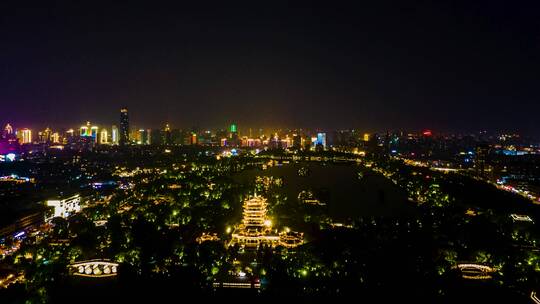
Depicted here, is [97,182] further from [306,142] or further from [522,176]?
[306,142]

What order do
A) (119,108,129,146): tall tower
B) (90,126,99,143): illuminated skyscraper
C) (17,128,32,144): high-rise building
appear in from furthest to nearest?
(90,126,99,143): illuminated skyscraper, (119,108,129,146): tall tower, (17,128,32,144): high-rise building

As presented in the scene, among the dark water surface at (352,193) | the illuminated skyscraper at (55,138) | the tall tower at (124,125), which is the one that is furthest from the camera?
the illuminated skyscraper at (55,138)

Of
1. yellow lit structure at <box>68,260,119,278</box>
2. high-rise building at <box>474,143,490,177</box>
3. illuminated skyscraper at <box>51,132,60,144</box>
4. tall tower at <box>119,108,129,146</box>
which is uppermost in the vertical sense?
tall tower at <box>119,108,129,146</box>

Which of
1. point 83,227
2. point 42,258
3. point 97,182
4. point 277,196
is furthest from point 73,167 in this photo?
point 42,258

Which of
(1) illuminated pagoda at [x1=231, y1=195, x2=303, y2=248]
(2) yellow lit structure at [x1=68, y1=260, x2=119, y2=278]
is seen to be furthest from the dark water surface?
(2) yellow lit structure at [x1=68, y1=260, x2=119, y2=278]

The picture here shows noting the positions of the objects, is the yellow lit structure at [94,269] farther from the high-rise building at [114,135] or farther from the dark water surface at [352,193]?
the high-rise building at [114,135]

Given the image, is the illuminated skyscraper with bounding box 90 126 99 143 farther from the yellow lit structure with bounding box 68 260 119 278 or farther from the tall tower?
the yellow lit structure with bounding box 68 260 119 278

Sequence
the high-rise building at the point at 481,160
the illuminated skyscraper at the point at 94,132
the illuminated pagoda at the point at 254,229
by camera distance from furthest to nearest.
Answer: the illuminated skyscraper at the point at 94,132 → the high-rise building at the point at 481,160 → the illuminated pagoda at the point at 254,229

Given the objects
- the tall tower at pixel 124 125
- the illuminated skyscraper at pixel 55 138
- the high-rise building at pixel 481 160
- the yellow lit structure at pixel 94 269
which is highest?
the tall tower at pixel 124 125

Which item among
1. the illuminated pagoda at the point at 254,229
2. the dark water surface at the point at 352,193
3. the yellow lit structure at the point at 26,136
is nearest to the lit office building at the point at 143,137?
the yellow lit structure at the point at 26,136

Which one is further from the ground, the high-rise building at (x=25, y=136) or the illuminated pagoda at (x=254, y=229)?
the high-rise building at (x=25, y=136)

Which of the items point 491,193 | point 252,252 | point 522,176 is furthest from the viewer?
point 522,176
